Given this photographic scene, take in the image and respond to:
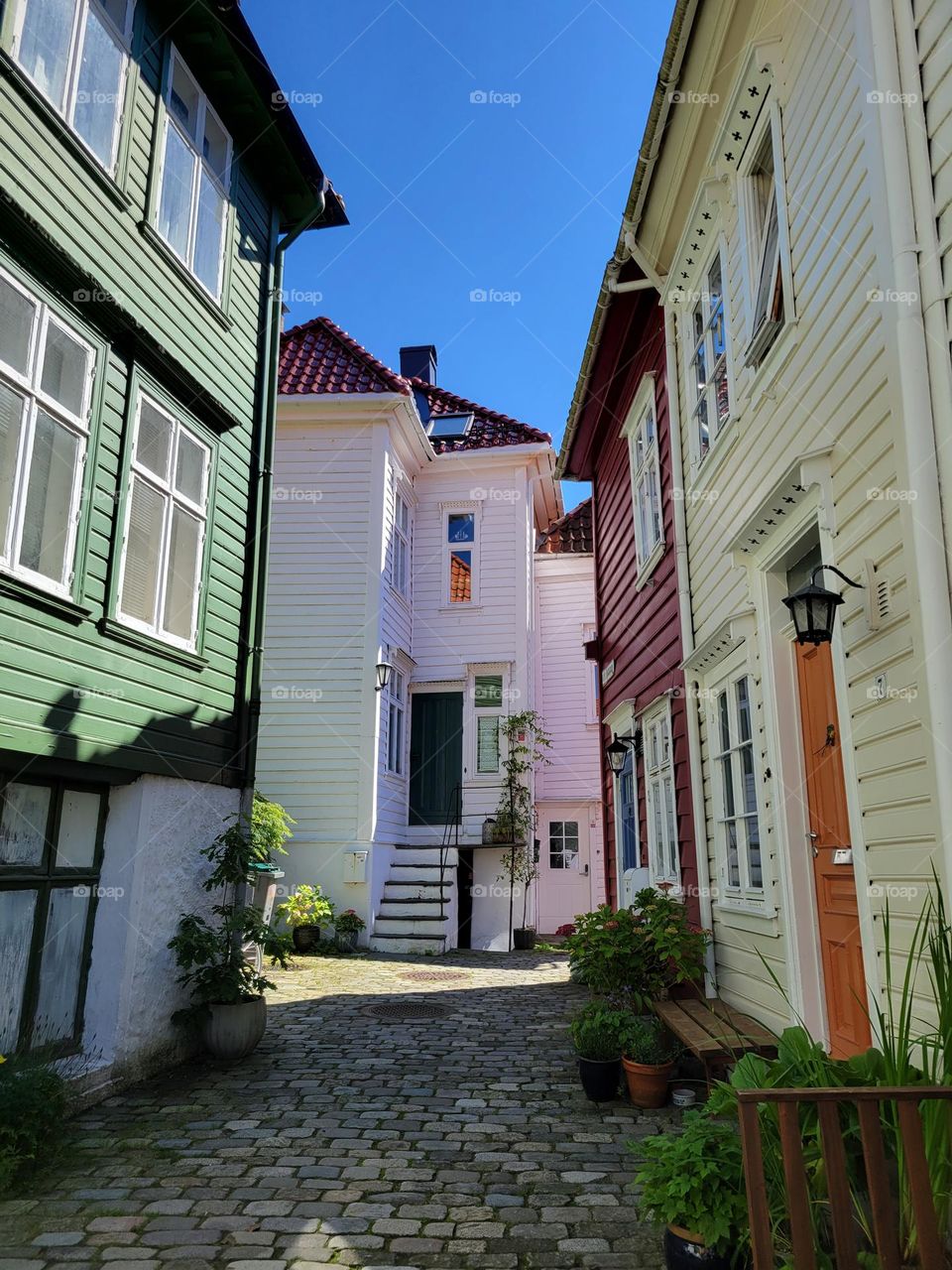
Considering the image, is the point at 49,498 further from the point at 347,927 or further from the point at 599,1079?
the point at 347,927

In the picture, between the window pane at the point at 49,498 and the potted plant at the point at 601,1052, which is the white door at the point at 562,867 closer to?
the potted plant at the point at 601,1052

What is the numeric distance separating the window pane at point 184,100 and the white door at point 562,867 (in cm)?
1277

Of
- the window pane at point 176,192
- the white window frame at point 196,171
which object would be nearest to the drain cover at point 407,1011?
the white window frame at point 196,171

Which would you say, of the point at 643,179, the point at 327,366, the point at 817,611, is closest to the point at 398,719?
the point at 327,366

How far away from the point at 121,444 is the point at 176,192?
2412 millimetres

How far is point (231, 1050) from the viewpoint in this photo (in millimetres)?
6227

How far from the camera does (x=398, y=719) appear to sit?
14.9 metres

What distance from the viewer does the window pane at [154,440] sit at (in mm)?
6355

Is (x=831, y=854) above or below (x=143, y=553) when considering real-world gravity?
below

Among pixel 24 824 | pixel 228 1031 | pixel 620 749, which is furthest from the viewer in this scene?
pixel 620 749

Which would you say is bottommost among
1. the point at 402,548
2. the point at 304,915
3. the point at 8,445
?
the point at 304,915

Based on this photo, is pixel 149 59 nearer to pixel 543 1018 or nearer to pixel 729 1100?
pixel 729 1100

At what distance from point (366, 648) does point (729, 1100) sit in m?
11.0

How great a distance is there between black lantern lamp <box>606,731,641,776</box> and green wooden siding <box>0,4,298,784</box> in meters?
4.10
